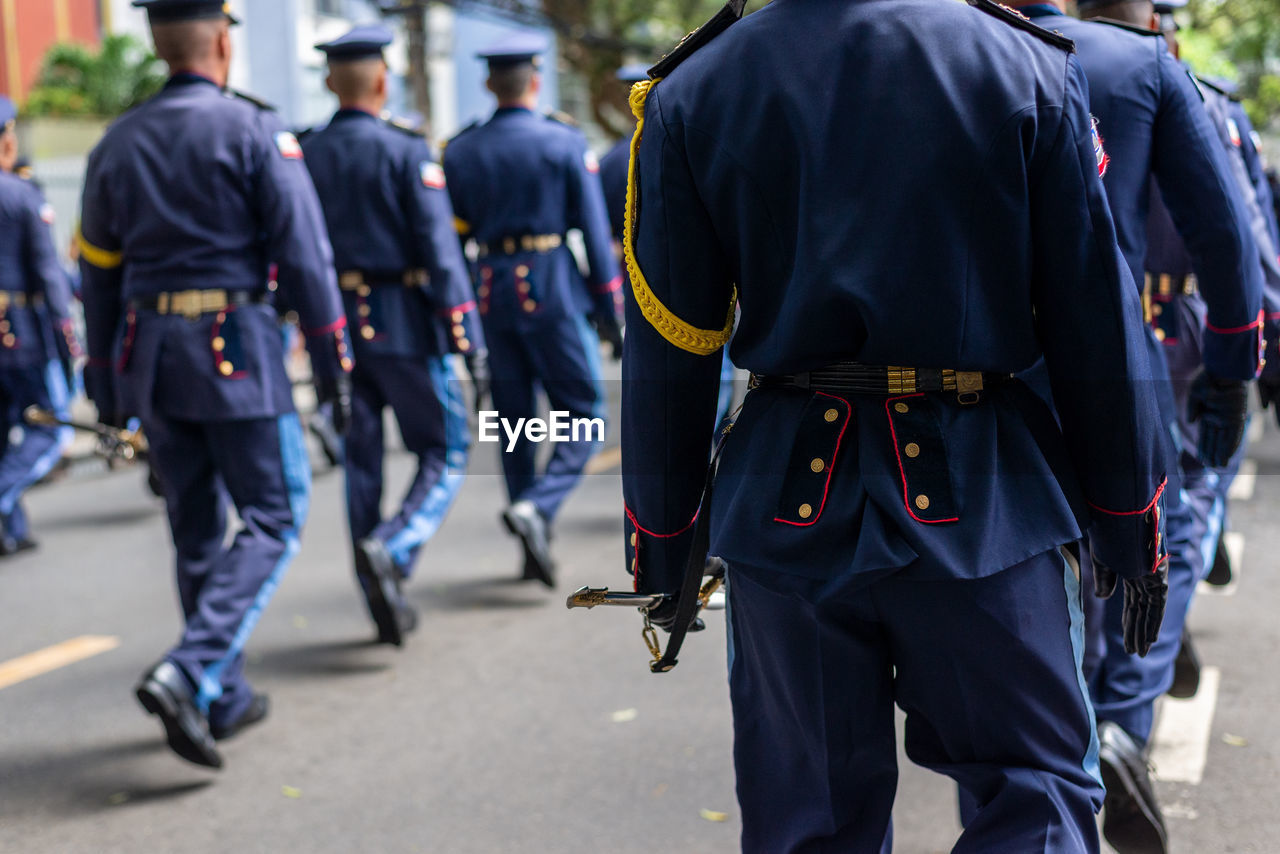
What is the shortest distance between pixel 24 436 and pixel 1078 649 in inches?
253

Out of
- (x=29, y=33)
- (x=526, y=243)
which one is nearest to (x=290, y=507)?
(x=526, y=243)

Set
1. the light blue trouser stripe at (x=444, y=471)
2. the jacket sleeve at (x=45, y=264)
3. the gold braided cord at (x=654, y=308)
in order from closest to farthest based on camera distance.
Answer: the gold braided cord at (x=654, y=308) < the light blue trouser stripe at (x=444, y=471) < the jacket sleeve at (x=45, y=264)

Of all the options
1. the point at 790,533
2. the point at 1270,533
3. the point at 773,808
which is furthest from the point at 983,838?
the point at 1270,533

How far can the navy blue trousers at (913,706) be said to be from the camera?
2.08m

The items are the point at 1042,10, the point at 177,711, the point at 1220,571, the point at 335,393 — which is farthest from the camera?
the point at 1220,571

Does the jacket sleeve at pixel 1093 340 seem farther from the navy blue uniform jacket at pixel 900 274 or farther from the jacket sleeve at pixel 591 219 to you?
the jacket sleeve at pixel 591 219

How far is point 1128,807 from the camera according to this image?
124 inches

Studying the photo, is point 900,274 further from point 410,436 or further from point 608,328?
point 608,328

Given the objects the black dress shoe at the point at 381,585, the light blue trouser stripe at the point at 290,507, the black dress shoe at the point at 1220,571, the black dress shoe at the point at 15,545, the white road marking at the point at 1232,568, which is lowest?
the black dress shoe at the point at 15,545

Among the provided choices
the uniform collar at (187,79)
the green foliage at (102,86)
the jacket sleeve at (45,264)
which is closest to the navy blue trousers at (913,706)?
the uniform collar at (187,79)

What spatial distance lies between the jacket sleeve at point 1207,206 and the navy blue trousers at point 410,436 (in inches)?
122

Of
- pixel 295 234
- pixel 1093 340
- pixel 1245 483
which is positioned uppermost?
pixel 1093 340

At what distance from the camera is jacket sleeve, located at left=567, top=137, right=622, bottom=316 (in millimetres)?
6270

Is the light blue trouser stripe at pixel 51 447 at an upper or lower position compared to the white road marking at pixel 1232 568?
lower
